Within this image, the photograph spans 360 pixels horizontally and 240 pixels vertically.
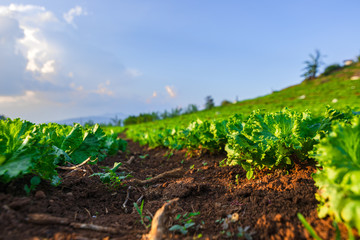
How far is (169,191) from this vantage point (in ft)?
10.1

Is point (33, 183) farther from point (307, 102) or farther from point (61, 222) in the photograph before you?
point (307, 102)

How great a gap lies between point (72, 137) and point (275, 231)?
10.1 feet

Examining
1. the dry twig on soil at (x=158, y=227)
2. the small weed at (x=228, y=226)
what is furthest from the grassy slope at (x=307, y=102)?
the dry twig on soil at (x=158, y=227)

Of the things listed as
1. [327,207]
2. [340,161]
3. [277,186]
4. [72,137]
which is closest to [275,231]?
[327,207]

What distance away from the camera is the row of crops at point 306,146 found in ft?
5.22

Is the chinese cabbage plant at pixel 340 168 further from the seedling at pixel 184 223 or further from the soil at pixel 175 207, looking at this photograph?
the seedling at pixel 184 223

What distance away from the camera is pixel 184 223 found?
7.17 ft

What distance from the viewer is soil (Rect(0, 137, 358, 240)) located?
182 centimetres

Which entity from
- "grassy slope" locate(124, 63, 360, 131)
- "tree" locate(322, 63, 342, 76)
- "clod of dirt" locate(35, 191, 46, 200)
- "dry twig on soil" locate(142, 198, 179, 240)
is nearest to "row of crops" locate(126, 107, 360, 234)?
"dry twig on soil" locate(142, 198, 179, 240)

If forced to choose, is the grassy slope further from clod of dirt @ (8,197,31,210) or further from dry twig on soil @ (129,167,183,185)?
clod of dirt @ (8,197,31,210)

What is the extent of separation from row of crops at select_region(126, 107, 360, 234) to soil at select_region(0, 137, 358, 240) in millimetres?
192

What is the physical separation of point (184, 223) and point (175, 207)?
0.36m

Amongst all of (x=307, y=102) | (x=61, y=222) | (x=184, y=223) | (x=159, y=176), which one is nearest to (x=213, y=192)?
(x=184, y=223)

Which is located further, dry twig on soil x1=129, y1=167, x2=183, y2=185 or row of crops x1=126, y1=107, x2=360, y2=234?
dry twig on soil x1=129, y1=167, x2=183, y2=185
